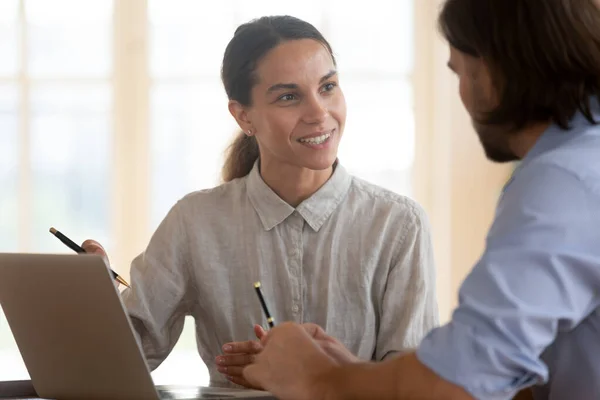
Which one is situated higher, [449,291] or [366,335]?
[366,335]

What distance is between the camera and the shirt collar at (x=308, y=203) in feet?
6.52

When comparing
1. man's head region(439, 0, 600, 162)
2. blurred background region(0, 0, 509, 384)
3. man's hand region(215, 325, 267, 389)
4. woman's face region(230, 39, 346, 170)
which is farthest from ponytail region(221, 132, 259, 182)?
blurred background region(0, 0, 509, 384)

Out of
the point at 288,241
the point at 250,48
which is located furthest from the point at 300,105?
the point at 288,241

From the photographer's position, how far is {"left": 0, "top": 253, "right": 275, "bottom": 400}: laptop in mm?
1280

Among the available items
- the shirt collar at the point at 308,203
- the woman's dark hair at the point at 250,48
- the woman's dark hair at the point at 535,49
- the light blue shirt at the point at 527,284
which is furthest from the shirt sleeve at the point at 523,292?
the woman's dark hair at the point at 250,48

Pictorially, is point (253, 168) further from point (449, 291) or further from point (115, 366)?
point (449, 291)

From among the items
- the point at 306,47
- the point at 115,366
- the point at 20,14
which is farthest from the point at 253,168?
the point at 20,14

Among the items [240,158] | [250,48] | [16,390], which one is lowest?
[16,390]

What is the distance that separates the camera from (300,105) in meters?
2.04

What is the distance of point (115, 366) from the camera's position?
1323 mm

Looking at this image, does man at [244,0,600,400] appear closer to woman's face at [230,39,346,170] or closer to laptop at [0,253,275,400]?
laptop at [0,253,275,400]

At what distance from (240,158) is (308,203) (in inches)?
11.6

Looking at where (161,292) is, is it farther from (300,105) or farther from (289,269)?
(300,105)

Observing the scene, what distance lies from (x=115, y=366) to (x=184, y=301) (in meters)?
0.69
